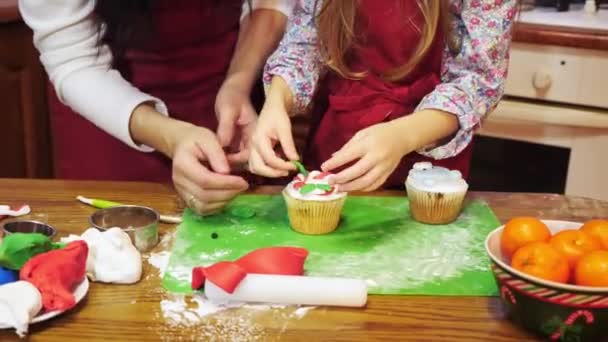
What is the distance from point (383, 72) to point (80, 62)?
0.56 m

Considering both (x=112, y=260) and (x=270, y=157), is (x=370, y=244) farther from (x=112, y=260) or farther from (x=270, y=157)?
(x=112, y=260)

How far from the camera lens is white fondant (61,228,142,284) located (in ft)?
3.11

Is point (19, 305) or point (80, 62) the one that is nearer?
point (19, 305)

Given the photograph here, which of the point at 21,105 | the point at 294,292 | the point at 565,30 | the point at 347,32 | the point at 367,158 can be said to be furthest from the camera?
the point at 21,105

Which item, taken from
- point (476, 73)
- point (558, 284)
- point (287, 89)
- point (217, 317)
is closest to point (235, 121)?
point (287, 89)

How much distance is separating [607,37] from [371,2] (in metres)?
0.95

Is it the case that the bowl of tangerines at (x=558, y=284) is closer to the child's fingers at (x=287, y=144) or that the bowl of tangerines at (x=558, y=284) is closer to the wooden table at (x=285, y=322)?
the wooden table at (x=285, y=322)

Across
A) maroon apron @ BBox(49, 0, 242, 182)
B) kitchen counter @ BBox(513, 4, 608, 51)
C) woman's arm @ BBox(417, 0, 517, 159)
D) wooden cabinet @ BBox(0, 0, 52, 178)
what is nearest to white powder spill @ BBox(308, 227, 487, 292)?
woman's arm @ BBox(417, 0, 517, 159)

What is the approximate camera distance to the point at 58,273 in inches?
34.7

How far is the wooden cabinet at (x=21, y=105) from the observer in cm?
218

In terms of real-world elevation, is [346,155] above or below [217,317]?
above

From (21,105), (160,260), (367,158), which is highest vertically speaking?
(367,158)

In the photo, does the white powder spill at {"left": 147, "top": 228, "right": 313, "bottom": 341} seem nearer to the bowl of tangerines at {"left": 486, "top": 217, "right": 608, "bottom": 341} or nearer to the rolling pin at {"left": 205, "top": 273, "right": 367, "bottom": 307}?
the rolling pin at {"left": 205, "top": 273, "right": 367, "bottom": 307}

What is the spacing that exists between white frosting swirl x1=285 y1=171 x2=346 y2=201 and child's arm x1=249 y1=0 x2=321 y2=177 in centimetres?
3
